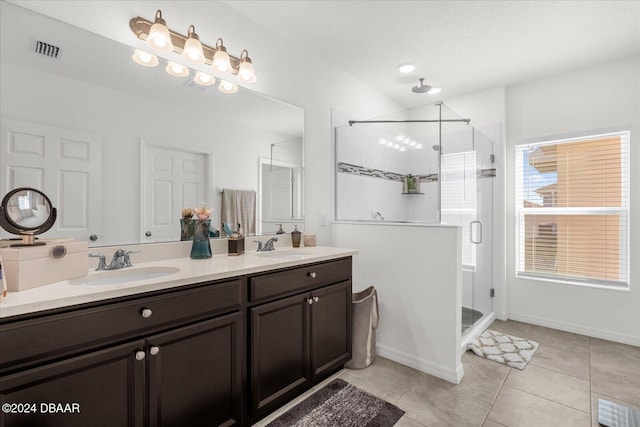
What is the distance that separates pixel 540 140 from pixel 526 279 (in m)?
1.49

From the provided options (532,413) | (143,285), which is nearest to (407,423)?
(532,413)

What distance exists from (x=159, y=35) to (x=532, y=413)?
3024 mm

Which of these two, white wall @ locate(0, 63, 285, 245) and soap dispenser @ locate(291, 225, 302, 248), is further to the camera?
soap dispenser @ locate(291, 225, 302, 248)

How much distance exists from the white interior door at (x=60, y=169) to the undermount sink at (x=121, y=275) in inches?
10.0

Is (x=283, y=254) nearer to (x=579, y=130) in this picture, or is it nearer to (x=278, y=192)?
(x=278, y=192)

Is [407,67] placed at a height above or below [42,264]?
above

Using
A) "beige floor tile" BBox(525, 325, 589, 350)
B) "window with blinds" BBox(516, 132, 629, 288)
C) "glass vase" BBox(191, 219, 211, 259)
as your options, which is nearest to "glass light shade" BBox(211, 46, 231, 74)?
"glass vase" BBox(191, 219, 211, 259)

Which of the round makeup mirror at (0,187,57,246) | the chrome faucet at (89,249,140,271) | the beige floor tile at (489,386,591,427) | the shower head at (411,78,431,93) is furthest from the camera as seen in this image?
the shower head at (411,78,431,93)

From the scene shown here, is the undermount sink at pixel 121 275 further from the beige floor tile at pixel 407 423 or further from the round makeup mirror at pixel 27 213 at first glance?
the beige floor tile at pixel 407 423

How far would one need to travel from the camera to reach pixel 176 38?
5.92ft

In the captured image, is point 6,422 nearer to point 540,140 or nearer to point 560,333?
point 560,333

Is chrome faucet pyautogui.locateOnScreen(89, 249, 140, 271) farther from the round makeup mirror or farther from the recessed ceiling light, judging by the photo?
the recessed ceiling light

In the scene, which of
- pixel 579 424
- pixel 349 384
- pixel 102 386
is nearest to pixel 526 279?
pixel 579 424

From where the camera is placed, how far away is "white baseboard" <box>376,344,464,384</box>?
7.02 feet
